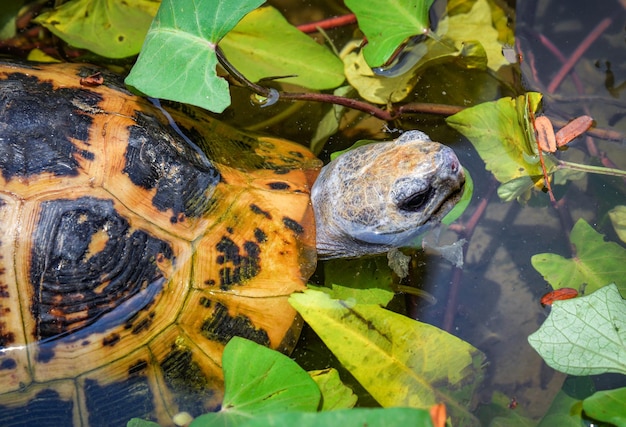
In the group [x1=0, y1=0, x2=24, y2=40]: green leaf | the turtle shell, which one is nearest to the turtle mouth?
the turtle shell

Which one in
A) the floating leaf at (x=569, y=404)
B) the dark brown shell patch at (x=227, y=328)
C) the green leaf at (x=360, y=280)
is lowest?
the floating leaf at (x=569, y=404)

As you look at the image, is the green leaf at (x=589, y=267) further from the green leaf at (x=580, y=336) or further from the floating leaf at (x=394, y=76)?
the floating leaf at (x=394, y=76)

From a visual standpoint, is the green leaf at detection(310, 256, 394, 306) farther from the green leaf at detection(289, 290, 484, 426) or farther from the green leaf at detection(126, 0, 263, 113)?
the green leaf at detection(126, 0, 263, 113)

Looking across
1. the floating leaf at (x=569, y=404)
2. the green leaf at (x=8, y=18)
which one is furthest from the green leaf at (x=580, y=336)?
the green leaf at (x=8, y=18)

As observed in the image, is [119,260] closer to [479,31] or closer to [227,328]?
[227,328]

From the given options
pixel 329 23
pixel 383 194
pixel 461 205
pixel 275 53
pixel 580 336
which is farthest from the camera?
pixel 329 23

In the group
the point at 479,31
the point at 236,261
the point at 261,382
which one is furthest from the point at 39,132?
the point at 479,31
